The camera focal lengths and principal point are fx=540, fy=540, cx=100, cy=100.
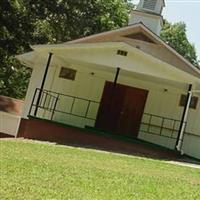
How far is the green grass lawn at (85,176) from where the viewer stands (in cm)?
946

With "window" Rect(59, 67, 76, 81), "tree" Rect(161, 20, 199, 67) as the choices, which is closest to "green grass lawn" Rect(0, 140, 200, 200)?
"window" Rect(59, 67, 76, 81)

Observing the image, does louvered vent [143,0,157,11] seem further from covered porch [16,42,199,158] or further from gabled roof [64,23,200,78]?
covered porch [16,42,199,158]

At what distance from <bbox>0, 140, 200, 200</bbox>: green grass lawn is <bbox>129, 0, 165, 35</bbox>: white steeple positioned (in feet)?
36.3

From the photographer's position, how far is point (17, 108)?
1030 inches

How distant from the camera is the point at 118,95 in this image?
23172 mm

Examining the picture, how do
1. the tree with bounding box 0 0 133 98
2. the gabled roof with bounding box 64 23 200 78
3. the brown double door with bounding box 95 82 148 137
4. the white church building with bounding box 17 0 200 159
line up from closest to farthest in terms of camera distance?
1. the white church building with bounding box 17 0 200 159
2. the gabled roof with bounding box 64 23 200 78
3. the brown double door with bounding box 95 82 148 137
4. the tree with bounding box 0 0 133 98

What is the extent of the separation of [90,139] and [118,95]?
429cm

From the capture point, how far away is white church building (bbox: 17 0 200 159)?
2150 centimetres

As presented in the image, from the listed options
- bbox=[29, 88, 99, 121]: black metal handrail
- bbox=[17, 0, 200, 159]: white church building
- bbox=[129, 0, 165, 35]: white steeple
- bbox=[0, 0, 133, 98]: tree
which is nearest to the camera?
bbox=[17, 0, 200, 159]: white church building

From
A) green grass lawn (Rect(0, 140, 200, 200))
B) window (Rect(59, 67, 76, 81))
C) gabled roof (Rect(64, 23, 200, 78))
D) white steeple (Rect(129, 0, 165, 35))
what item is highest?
white steeple (Rect(129, 0, 165, 35))

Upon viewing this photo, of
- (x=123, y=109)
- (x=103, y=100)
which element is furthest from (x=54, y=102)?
(x=123, y=109)

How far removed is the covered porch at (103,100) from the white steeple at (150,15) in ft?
12.0

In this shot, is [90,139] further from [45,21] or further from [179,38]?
[179,38]

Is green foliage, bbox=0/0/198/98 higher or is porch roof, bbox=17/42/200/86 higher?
green foliage, bbox=0/0/198/98
